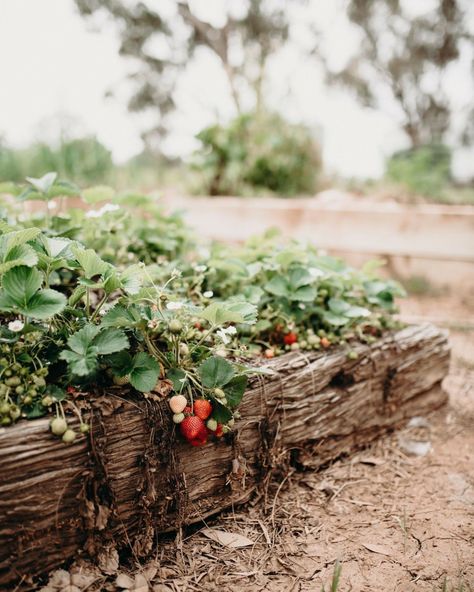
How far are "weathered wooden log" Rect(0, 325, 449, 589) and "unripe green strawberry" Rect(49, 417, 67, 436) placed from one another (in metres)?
0.02

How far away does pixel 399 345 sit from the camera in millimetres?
1859

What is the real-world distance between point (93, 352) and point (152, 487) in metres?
0.38

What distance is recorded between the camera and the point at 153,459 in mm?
1177

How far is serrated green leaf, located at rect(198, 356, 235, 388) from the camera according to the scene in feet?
3.94

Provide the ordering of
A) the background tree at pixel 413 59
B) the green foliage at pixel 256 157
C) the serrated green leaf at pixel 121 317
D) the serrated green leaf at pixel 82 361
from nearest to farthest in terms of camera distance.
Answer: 1. the serrated green leaf at pixel 82 361
2. the serrated green leaf at pixel 121 317
3. the green foliage at pixel 256 157
4. the background tree at pixel 413 59

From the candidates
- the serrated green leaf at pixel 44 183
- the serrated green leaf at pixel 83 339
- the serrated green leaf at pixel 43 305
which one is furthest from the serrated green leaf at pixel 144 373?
the serrated green leaf at pixel 44 183

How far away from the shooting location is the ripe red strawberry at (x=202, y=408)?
118 cm

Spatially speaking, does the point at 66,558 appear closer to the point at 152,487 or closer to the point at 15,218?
the point at 152,487

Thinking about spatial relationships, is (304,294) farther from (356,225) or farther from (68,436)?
(356,225)

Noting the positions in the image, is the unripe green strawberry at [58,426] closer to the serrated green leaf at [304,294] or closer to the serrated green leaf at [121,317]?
the serrated green leaf at [121,317]

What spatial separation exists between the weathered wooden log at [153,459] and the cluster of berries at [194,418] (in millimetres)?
48

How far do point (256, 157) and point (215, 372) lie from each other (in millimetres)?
3651

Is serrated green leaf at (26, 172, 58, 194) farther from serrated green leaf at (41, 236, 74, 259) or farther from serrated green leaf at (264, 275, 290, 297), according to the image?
serrated green leaf at (264, 275, 290, 297)

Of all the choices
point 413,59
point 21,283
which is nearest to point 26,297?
point 21,283
